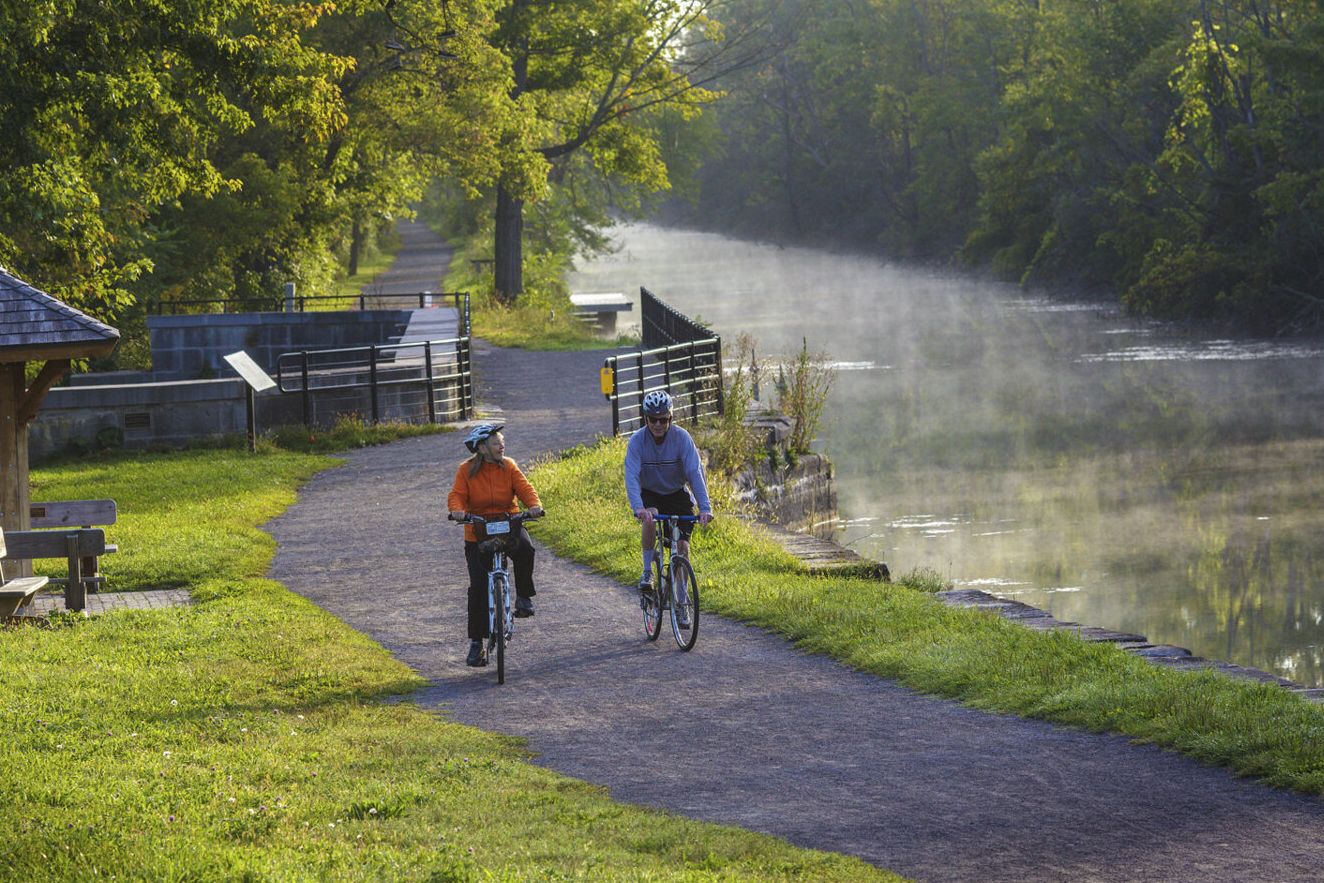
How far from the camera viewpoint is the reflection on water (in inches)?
732

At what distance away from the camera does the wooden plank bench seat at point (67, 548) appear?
13.7m

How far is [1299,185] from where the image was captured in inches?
1754

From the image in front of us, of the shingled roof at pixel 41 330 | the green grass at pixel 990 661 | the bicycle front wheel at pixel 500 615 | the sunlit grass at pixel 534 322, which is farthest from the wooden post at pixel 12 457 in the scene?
the sunlit grass at pixel 534 322

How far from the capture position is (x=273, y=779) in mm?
8516

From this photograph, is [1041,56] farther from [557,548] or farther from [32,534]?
[32,534]

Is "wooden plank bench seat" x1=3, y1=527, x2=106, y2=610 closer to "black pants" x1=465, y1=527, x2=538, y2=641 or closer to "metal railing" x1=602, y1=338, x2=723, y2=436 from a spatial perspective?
"black pants" x1=465, y1=527, x2=538, y2=641

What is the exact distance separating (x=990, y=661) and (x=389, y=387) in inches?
718

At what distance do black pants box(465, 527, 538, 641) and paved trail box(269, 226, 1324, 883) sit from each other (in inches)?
14.2

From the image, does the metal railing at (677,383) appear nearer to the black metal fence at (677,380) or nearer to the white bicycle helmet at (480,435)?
the black metal fence at (677,380)

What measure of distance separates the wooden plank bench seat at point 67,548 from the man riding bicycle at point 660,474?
4.47 m

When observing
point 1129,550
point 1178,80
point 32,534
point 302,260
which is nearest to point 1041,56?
point 1178,80

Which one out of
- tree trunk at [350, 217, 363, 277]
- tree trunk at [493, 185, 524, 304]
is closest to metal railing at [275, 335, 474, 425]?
tree trunk at [493, 185, 524, 304]

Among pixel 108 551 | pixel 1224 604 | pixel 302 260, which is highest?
pixel 302 260

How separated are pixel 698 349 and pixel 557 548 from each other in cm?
988
